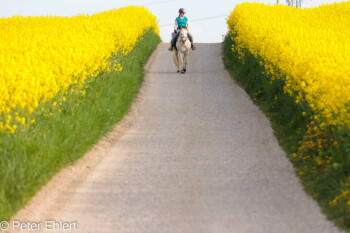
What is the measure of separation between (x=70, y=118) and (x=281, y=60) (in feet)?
19.8

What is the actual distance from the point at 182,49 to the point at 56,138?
1368cm

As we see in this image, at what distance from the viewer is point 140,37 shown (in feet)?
101

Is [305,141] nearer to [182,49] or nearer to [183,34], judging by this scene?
[183,34]

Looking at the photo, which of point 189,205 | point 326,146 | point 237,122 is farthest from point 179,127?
point 189,205

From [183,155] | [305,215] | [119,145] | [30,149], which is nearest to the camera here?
[305,215]

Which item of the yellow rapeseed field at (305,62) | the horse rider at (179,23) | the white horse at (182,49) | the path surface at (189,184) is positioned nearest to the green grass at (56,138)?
the path surface at (189,184)

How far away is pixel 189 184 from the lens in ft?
36.3

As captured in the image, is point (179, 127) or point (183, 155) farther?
point (179, 127)

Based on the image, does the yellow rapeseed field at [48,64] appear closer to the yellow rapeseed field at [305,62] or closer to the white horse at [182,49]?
the white horse at [182,49]

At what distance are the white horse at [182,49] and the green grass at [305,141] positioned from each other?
4.56m

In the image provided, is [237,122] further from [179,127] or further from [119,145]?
[119,145]

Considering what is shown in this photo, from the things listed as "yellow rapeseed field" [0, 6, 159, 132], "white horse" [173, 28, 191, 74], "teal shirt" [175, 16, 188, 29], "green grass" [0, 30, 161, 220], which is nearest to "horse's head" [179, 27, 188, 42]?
"white horse" [173, 28, 191, 74]

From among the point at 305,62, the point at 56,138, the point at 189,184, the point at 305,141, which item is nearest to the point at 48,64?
the point at 56,138

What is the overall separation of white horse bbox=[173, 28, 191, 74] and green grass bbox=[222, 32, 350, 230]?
456 cm
